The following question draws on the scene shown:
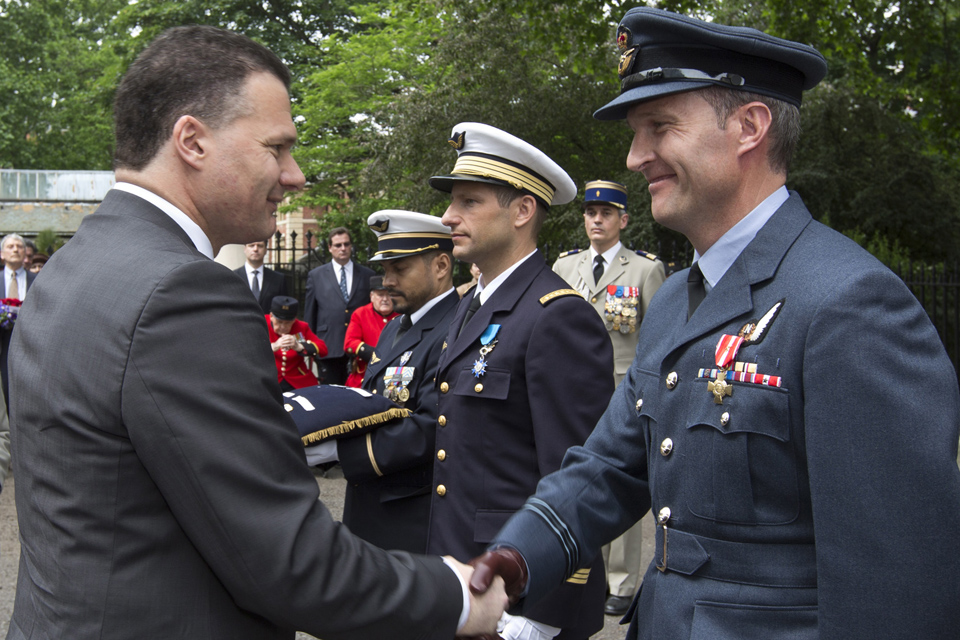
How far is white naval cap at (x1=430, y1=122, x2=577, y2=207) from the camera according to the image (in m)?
3.21

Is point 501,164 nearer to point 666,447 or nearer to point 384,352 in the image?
point 384,352

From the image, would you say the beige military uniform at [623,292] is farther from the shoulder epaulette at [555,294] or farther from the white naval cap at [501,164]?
the shoulder epaulette at [555,294]

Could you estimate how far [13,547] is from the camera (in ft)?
19.3

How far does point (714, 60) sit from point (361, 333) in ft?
19.9

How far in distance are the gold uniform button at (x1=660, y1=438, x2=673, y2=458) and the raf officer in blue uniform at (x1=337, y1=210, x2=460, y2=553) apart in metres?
1.47

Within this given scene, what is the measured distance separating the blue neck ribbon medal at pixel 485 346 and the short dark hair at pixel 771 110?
1.33 meters

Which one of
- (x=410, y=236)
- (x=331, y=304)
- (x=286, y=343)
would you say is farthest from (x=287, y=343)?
(x=410, y=236)

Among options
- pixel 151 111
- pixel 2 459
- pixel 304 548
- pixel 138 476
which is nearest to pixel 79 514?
pixel 138 476

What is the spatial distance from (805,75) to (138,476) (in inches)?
62.5

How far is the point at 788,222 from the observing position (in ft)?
5.92

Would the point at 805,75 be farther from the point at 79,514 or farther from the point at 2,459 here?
the point at 2,459

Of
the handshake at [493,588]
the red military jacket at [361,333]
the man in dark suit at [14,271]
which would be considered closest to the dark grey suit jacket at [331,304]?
the red military jacket at [361,333]

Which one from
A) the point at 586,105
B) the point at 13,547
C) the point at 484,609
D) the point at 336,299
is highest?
the point at 586,105

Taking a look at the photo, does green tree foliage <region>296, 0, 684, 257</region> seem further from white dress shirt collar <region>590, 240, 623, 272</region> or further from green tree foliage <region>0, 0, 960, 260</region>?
white dress shirt collar <region>590, 240, 623, 272</region>
